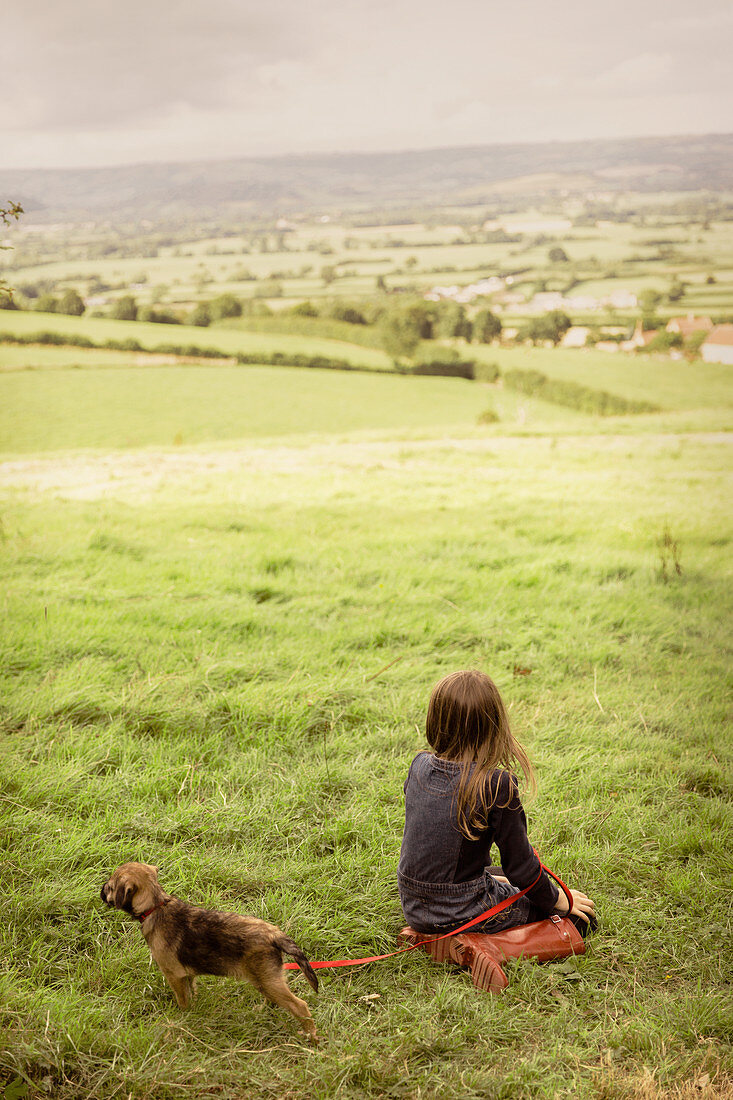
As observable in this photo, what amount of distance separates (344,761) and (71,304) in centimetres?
1472

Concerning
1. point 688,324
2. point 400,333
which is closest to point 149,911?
point 688,324

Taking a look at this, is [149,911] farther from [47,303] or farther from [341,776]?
[47,303]

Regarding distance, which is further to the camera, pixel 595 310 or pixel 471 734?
pixel 595 310

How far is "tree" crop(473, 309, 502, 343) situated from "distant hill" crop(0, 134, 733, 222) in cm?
363

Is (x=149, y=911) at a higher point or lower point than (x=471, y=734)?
lower

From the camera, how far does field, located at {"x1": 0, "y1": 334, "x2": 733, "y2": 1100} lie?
2244 mm

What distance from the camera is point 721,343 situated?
40.0 ft

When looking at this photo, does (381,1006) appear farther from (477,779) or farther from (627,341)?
(627,341)

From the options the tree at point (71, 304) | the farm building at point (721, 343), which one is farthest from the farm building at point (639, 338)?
the tree at point (71, 304)

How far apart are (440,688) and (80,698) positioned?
271cm

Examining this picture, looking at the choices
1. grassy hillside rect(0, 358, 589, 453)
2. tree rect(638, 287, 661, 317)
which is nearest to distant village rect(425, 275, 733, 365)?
tree rect(638, 287, 661, 317)

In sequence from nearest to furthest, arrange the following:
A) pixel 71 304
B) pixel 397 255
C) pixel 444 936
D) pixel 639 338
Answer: pixel 444 936 < pixel 639 338 < pixel 71 304 < pixel 397 255

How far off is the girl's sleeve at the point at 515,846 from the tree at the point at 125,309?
16.6 metres

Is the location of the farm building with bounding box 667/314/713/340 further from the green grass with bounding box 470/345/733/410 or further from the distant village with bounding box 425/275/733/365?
the green grass with bounding box 470/345/733/410
